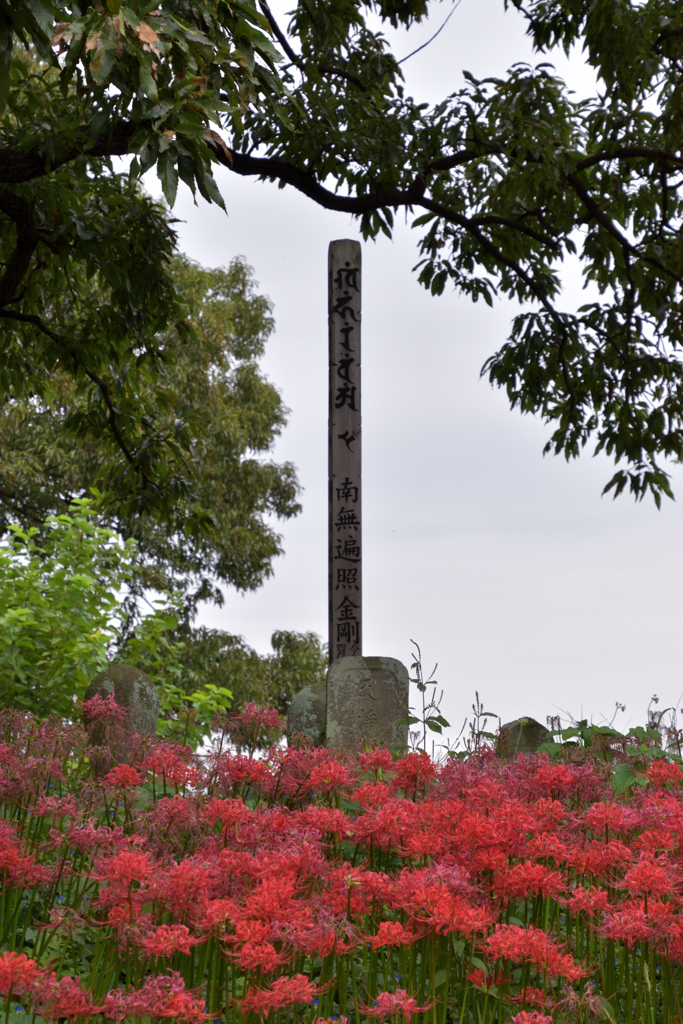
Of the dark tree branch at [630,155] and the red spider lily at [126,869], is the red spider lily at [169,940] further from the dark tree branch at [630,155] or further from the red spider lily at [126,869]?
the dark tree branch at [630,155]

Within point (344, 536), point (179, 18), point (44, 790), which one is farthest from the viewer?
point (344, 536)

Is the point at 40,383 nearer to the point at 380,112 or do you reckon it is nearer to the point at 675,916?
the point at 380,112

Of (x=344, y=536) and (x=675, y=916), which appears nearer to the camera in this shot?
(x=675, y=916)

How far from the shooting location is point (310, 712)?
820 centimetres

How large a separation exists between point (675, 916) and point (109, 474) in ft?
25.3

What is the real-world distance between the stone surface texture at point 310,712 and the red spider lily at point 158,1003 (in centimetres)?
634

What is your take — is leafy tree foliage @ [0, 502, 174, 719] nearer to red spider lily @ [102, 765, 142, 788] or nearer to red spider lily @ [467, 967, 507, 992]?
red spider lily @ [102, 765, 142, 788]

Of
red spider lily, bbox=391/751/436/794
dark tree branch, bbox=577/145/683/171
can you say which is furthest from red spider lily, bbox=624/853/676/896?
dark tree branch, bbox=577/145/683/171

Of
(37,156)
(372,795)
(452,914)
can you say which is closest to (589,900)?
(452,914)

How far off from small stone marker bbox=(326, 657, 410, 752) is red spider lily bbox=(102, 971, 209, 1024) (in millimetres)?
5246

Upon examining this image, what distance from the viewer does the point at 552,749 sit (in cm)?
500

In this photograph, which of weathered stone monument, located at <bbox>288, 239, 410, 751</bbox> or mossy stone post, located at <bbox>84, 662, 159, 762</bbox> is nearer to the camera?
weathered stone monument, located at <bbox>288, 239, 410, 751</bbox>

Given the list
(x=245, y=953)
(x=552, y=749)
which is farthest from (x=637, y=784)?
(x=245, y=953)

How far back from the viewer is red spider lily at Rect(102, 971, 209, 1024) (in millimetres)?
1609
